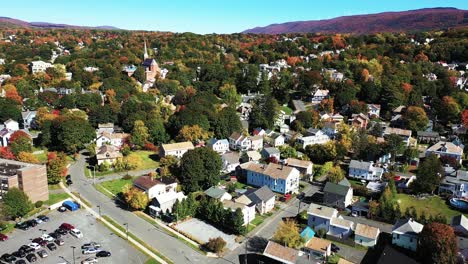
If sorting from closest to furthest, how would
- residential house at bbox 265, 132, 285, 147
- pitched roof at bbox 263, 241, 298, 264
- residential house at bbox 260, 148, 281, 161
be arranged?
1. pitched roof at bbox 263, 241, 298, 264
2. residential house at bbox 260, 148, 281, 161
3. residential house at bbox 265, 132, 285, 147

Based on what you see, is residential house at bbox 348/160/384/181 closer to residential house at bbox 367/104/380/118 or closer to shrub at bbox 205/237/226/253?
shrub at bbox 205/237/226/253

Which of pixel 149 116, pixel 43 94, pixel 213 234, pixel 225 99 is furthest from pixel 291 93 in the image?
pixel 213 234

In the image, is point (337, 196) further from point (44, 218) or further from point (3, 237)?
point (3, 237)

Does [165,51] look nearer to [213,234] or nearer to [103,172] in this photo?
[103,172]

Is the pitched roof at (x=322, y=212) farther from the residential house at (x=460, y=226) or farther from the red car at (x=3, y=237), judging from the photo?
the red car at (x=3, y=237)

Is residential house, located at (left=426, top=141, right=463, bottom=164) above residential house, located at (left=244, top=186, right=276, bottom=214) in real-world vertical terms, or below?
above

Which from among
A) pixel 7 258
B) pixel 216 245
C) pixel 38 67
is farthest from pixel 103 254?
pixel 38 67

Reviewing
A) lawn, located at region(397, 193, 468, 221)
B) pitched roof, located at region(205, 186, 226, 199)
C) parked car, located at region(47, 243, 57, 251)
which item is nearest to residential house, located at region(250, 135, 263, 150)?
pitched roof, located at region(205, 186, 226, 199)
